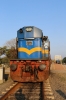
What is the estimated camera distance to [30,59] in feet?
31.9

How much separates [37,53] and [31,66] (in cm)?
111

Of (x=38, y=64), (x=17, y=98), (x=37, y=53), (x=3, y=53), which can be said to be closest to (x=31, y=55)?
(x=37, y=53)

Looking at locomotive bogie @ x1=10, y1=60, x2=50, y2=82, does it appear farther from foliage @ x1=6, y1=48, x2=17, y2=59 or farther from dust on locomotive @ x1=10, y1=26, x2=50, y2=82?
foliage @ x1=6, y1=48, x2=17, y2=59

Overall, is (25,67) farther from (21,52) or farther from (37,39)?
(37,39)

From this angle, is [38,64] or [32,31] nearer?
[38,64]

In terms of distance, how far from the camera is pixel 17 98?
6352 millimetres

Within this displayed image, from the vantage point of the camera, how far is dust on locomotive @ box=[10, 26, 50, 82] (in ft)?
31.0

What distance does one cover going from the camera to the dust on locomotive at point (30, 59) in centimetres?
945

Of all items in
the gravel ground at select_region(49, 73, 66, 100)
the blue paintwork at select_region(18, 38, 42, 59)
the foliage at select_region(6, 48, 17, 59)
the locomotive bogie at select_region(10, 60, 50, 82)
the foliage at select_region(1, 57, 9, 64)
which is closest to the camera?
the gravel ground at select_region(49, 73, 66, 100)

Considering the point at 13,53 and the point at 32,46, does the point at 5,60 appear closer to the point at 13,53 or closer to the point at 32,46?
the point at 13,53

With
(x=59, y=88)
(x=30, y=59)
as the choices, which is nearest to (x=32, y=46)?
(x=30, y=59)

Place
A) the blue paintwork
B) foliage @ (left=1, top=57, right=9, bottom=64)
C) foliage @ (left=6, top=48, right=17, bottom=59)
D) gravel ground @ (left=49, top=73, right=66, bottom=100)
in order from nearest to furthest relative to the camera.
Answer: gravel ground @ (left=49, top=73, right=66, bottom=100) → the blue paintwork → foliage @ (left=6, top=48, right=17, bottom=59) → foliage @ (left=1, top=57, right=9, bottom=64)

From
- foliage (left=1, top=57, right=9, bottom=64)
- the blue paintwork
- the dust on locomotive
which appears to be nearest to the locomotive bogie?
the dust on locomotive

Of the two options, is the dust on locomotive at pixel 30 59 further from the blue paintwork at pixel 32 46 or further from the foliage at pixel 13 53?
the foliage at pixel 13 53
